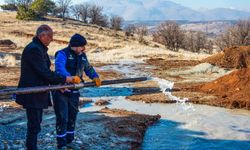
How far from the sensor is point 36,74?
683 cm

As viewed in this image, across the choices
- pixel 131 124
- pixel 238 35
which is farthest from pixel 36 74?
pixel 238 35

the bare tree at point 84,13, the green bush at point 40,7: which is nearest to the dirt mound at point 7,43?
the green bush at point 40,7

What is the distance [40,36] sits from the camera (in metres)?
6.75

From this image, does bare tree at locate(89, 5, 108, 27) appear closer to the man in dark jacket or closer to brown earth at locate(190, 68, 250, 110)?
brown earth at locate(190, 68, 250, 110)

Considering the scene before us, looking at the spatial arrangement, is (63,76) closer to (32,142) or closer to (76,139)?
(32,142)

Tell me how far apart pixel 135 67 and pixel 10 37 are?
69.8 feet

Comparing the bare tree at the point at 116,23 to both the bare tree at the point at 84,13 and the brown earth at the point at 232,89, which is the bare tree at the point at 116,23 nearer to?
the bare tree at the point at 84,13

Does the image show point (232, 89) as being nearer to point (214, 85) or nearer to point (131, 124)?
point (214, 85)

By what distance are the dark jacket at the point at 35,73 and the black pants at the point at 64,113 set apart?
408 millimetres

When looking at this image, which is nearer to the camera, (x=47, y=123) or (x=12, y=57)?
(x=47, y=123)

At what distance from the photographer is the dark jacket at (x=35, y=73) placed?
667 cm

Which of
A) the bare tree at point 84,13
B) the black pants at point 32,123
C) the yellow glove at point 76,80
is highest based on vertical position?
the bare tree at point 84,13

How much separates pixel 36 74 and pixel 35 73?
2cm

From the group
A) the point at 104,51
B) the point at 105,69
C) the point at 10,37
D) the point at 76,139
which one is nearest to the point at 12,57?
the point at 105,69
